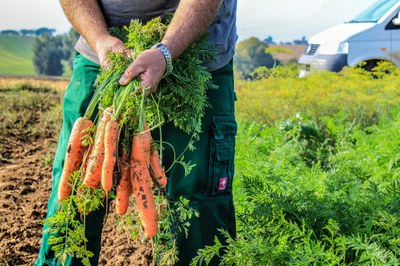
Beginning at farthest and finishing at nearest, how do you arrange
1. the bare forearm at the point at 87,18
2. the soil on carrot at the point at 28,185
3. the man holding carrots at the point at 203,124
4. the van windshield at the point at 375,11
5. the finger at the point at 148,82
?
the van windshield at the point at 375,11, the soil on carrot at the point at 28,185, the man holding carrots at the point at 203,124, the bare forearm at the point at 87,18, the finger at the point at 148,82

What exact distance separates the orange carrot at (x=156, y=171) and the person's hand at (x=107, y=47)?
1.38 feet

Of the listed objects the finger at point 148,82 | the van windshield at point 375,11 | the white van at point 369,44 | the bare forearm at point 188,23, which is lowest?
the finger at point 148,82

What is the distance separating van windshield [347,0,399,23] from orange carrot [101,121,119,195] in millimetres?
10438

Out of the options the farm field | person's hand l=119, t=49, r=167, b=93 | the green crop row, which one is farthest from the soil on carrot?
person's hand l=119, t=49, r=167, b=93

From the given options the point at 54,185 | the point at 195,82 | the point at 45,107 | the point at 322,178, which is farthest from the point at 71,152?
the point at 45,107

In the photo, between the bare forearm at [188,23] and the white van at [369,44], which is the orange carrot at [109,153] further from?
the white van at [369,44]

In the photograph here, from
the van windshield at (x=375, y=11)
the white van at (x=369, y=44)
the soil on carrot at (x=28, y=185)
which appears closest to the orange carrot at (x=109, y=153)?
the soil on carrot at (x=28, y=185)

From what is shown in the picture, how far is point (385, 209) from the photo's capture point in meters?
3.18

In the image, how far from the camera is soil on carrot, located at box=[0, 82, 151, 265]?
13.8 ft

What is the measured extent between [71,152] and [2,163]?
3406 millimetres

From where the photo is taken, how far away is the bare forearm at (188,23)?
9.22 ft

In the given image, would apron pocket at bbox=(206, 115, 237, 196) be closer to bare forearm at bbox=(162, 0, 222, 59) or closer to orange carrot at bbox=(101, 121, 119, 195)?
bare forearm at bbox=(162, 0, 222, 59)

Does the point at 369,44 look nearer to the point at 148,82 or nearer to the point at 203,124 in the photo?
the point at 203,124

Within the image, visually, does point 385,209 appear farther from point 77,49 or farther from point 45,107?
point 45,107
